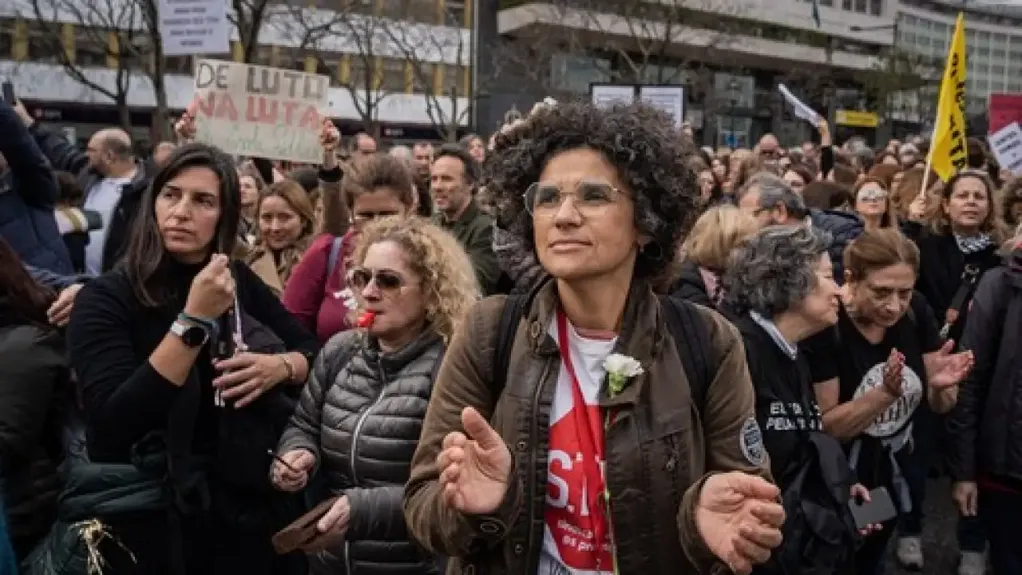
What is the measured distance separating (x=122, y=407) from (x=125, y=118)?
3075 centimetres

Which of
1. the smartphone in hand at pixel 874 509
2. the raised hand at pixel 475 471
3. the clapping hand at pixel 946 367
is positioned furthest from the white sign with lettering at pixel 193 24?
the raised hand at pixel 475 471

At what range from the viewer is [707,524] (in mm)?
1942

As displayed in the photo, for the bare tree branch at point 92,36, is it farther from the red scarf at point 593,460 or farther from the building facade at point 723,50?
the red scarf at point 593,460

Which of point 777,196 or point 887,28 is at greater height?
point 887,28

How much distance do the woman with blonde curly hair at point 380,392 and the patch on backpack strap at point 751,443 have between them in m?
1.22

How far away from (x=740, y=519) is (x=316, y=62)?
4036 cm

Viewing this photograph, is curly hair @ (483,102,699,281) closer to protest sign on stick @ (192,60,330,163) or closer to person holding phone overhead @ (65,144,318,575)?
person holding phone overhead @ (65,144,318,575)

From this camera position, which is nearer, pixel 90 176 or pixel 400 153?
pixel 400 153

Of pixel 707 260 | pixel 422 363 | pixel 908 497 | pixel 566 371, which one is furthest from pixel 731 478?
pixel 908 497

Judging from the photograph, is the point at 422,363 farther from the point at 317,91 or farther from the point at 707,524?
the point at 317,91

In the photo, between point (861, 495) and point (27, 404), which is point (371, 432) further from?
point (861, 495)

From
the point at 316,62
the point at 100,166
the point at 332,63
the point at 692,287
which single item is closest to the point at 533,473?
the point at 692,287

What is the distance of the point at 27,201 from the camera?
205 inches

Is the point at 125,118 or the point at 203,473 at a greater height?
the point at 125,118
